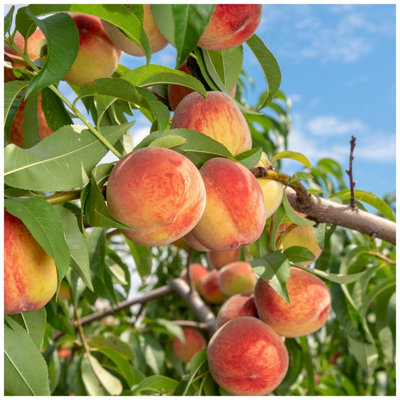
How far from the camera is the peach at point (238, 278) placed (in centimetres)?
184

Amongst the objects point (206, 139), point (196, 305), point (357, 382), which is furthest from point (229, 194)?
point (357, 382)

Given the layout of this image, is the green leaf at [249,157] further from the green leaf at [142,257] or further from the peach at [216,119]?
the green leaf at [142,257]

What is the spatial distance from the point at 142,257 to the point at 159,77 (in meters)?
0.87

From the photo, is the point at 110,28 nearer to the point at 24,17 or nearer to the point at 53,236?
the point at 24,17

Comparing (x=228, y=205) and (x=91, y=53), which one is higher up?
(x=91, y=53)

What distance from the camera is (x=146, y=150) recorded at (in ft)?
2.21

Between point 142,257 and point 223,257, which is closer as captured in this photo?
point 142,257

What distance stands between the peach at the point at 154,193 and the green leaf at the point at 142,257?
0.79 meters

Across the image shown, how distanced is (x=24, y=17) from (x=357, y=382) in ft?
7.77

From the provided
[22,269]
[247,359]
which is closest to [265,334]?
[247,359]

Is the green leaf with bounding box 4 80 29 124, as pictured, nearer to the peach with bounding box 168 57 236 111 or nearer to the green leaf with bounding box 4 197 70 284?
the green leaf with bounding box 4 197 70 284

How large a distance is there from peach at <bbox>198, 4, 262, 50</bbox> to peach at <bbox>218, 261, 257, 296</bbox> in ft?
3.93

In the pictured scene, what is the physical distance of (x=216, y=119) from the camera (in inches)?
32.3

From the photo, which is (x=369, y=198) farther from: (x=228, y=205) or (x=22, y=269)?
(x=22, y=269)
